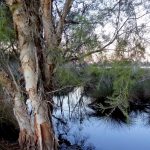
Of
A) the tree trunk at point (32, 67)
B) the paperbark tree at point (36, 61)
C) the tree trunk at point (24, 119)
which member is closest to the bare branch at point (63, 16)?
the paperbark tree at point (36, 61)

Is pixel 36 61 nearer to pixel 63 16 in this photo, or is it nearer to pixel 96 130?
pixel 63 16

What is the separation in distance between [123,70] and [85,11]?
Answer: 133 cm

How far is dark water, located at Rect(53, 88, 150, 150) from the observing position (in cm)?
851

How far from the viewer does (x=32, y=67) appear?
6289mm

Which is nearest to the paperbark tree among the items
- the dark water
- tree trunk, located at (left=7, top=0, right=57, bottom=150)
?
tree trunk, located at (left=7, top=0, right=57, bottom=150)

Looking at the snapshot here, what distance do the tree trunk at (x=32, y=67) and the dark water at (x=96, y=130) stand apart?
176cm

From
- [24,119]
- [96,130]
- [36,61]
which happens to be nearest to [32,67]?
[36,61]

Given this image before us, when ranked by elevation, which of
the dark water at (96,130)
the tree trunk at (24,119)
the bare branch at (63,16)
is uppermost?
the bare branch at (63,16)

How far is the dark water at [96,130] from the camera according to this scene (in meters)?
8.51

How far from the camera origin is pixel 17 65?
306 inches

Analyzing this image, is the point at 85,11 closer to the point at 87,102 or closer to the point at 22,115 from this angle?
the point at 22,115

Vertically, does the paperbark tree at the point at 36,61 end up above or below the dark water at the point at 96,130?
above

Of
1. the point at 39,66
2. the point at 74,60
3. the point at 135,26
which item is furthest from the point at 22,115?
the point at 135,26

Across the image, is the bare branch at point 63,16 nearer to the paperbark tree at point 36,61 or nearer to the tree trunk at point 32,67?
the paperbark tree at point 36,61
